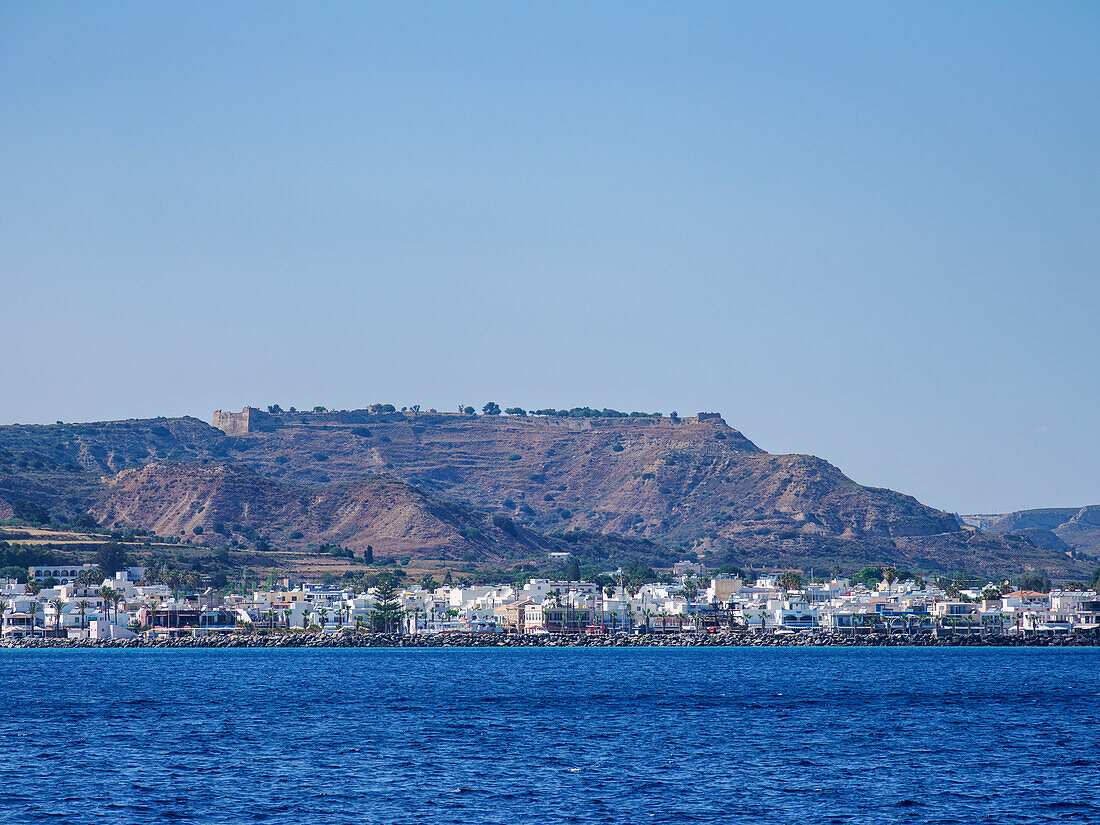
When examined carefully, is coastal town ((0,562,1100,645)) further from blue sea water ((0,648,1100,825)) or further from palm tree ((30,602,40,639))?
blue sea water ((0,648,1100,825))

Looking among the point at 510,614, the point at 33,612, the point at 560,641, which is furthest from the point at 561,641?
the point at 33,612

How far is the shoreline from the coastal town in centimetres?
212

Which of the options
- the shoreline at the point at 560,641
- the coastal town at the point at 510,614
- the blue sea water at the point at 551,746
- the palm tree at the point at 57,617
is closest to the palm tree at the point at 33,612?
the coastal town at the point at 510,614

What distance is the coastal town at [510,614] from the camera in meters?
161

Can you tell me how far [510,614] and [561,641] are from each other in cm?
1570

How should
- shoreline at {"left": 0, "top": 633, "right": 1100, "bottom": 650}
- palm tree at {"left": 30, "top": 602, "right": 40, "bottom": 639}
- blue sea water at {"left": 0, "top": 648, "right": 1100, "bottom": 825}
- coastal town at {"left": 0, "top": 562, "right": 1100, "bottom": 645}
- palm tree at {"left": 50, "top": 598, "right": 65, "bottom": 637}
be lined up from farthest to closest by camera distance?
coastal town at {"left": 0, "top": 562, "right": 1100, "bottom": 645}
palm tree at {"left": 30, "top": 602, "right": 40, "bottom": 639}
palm tree at {"left": 50, "top": 598, "right": 65, "bottom": 637}
shoreline at {"left": 0, "top": 633, "right": 1100, "bottom": 650}
blue sea water at {"left": 0, "top": 648, "right": 1100, "bottom": 825}

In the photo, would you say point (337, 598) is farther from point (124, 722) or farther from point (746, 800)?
point (746, 800)

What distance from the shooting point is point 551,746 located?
5925 centimetres

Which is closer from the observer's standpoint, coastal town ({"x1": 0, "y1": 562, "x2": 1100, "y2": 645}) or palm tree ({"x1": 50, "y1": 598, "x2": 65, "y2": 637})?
palm tree ({"x1": 50, "y1": 598, "x2": 65, "y2": 637})

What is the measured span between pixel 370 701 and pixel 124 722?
1572 centimetres

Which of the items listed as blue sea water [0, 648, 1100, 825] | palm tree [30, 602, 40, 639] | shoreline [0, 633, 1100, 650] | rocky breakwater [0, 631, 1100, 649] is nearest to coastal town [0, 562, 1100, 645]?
palm tree [30, 602, 40, 639]

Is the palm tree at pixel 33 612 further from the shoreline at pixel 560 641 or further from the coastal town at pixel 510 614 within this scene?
the shoreline at pixel 560 641

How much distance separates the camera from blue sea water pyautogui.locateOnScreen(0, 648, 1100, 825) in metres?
44.2

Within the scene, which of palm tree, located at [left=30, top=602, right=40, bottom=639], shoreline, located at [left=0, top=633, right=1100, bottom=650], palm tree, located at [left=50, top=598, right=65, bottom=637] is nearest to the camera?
shoreline, located at [left=0, top=633, right=1100, bottom=650]
